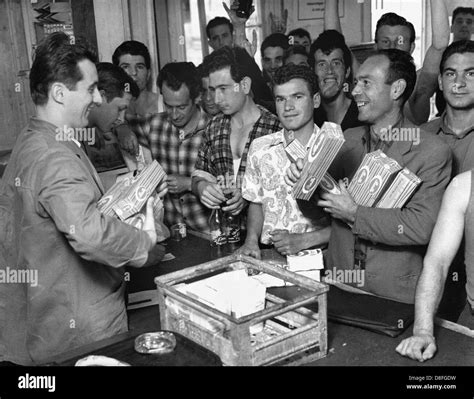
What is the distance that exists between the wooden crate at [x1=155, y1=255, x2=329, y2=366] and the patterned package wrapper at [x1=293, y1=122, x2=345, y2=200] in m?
0.41

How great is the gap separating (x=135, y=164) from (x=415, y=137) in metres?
1.79

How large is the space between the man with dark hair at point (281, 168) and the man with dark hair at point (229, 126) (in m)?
0.35

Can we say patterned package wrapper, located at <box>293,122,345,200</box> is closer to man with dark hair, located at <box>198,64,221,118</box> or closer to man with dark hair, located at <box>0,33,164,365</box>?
man with dark hair, located at <box>0,33,164,365</box>

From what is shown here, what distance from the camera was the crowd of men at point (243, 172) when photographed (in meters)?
2.08

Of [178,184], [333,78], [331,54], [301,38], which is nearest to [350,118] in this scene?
[333,78]

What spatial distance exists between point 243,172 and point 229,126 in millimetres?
319

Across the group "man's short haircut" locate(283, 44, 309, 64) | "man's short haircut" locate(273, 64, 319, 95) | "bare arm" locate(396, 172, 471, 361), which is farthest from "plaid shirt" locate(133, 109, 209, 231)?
"bare arm" locate(396, 172, 471, 361)

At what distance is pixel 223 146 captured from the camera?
353 cm

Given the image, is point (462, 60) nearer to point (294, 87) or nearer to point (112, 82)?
point (294, 87)

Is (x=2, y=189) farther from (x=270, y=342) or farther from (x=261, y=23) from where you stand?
(x=261, y=23)

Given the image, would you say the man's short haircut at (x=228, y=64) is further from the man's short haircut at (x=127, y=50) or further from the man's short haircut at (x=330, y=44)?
the man's short haircut at (x=127, y=50)

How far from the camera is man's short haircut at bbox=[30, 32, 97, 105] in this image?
2.18m

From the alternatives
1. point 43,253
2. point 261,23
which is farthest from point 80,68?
point 261,23

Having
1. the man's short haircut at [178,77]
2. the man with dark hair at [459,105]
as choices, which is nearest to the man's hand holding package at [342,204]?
the man with dark hair at [459,105]
